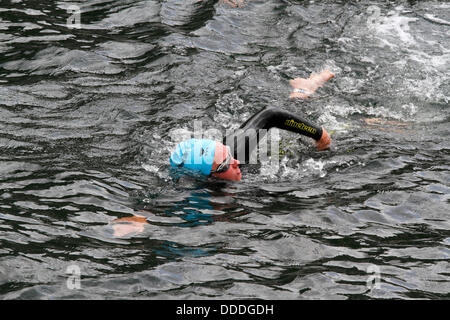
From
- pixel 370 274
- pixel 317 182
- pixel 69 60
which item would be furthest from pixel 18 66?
pixel 370 274

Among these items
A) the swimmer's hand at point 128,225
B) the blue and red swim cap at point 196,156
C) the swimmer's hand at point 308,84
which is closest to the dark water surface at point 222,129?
the swimmer's hand at point 128,225

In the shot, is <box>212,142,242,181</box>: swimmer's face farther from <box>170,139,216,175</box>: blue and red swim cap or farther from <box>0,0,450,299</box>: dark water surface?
<box>0,0,450,299</box>: dark water surface

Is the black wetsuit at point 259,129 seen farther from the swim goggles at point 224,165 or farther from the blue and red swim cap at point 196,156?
the blue and red swim cap at point 196,156

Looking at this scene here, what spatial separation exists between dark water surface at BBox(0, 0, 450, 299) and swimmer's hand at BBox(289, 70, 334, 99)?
5.9 inches

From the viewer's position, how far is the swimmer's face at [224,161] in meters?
6.92

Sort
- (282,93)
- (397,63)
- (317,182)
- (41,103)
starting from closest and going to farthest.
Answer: (317,182) → (41,103) → (282,93) → (397,63)

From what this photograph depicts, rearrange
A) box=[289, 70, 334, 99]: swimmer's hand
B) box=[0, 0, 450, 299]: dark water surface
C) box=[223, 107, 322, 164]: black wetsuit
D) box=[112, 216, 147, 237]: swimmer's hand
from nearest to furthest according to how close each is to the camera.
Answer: box=[0, 0, 450, 299]: dark water surface
box=[112, 216, 147, 237]: swimmer's hand
box=[223, 107, 322, 164]: black wetsuit
box=[289, 70, 334, 99]: swimmer's hand

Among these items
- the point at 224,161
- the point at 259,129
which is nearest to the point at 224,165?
the point at 224,161

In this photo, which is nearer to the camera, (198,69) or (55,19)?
(198,69)

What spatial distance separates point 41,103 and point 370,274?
18.7ft

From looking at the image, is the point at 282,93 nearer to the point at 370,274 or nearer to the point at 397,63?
the point at 397,63

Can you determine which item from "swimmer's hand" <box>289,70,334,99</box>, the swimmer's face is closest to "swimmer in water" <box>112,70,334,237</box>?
the swimmer's face

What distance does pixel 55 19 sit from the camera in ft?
39.0

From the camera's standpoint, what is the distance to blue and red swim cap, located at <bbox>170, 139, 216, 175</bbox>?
22.7 ft
